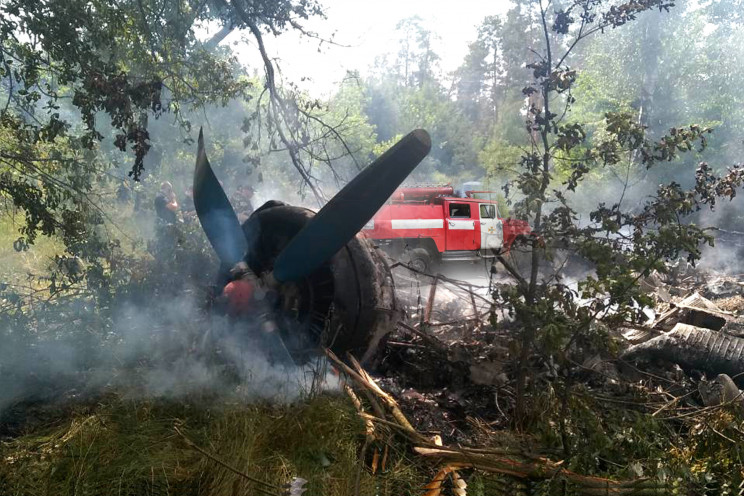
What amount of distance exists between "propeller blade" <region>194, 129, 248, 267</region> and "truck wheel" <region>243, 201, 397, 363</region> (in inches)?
17.6

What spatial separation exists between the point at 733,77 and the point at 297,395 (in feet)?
87.9

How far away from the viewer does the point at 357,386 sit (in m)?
4.00

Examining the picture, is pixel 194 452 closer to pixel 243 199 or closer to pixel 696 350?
pixel 696 350

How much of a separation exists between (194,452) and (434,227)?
36.7 feet

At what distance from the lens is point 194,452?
3029 millimetres

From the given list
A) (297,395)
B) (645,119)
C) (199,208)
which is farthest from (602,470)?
(645,119)

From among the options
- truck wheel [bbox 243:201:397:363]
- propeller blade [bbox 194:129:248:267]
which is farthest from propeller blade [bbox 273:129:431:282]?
propeller blade [bbox 194:129:248:267]

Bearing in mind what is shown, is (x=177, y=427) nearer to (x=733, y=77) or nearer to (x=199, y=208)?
(x=199, y=208)

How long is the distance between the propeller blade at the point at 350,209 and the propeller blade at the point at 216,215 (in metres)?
0.79

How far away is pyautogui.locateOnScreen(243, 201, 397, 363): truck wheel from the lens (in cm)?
425

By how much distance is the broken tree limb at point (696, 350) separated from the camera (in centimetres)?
518

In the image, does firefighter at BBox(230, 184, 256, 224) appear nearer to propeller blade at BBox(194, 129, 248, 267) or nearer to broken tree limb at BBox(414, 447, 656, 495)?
propeller blade at BBox(194, 129, 248, 267)

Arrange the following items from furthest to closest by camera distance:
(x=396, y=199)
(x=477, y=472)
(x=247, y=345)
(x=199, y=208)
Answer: (x=396, y=199) < (x=199, y=208) < (x=247, y=345) < (x=477, y=472)

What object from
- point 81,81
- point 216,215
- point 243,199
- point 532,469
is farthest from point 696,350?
point 243,199
